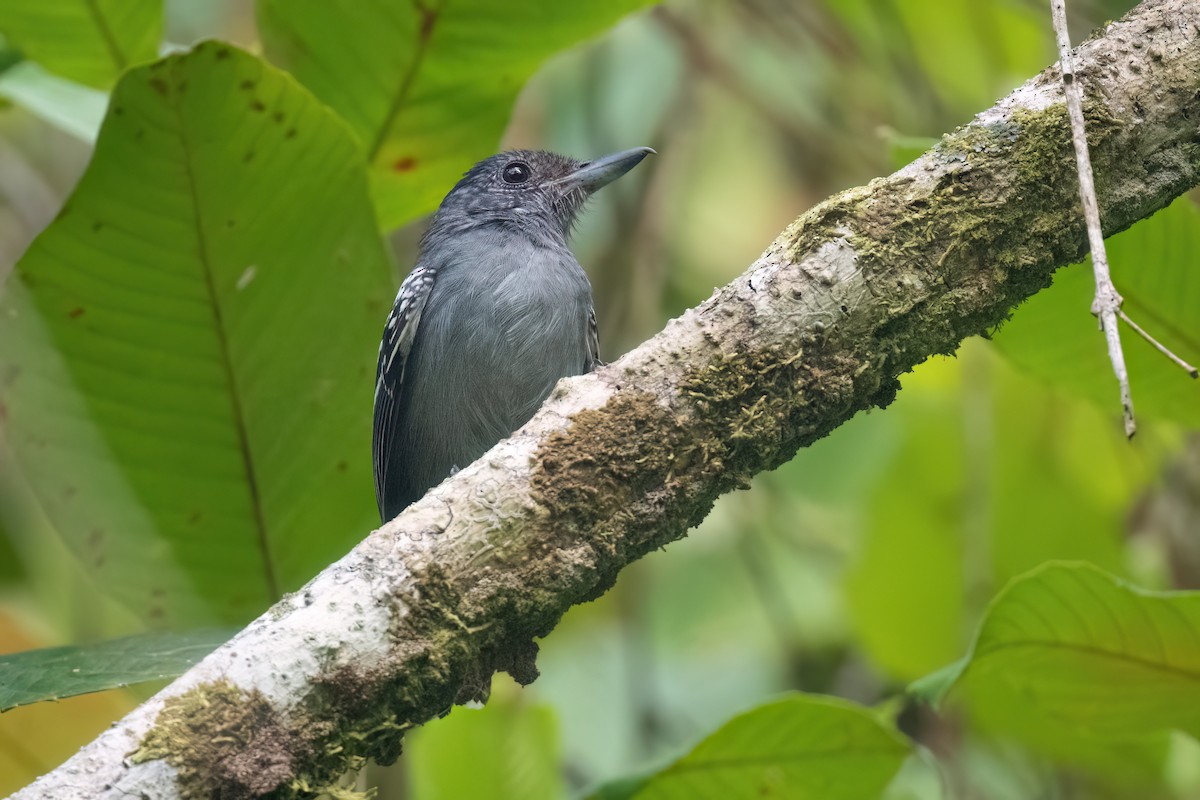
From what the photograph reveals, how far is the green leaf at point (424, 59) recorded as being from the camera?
3789mm

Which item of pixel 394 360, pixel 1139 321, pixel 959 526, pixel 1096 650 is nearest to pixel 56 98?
pixel 394 360

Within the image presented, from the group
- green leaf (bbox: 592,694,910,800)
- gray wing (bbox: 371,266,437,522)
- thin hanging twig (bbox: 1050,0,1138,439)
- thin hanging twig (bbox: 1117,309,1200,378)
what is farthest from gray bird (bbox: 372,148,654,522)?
thin hanging twig (bbox: 1117,309,1200,378)

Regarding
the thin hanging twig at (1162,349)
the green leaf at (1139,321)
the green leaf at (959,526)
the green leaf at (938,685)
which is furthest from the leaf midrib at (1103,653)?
the green leaf at (959,526)

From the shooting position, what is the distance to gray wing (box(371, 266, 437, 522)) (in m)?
4.59

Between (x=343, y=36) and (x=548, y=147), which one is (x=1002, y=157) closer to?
(x=343, y=36)

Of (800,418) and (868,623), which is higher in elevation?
(800,418)

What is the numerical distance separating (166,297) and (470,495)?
135cm

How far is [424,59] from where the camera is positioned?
3.88m

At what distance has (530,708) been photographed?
151 inches

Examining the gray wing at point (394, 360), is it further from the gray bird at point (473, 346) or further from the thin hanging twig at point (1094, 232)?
the thin hanging twig at point (1094, 232)

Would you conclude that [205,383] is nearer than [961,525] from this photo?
Yes

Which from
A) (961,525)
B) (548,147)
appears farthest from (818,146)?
(961,525)

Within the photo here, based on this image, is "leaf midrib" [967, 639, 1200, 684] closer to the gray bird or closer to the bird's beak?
the gray bird

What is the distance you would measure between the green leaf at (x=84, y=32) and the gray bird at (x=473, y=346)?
1.15 metres
